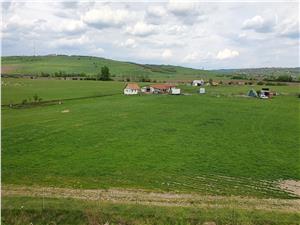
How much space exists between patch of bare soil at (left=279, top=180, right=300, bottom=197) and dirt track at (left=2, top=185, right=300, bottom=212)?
5.37 ft

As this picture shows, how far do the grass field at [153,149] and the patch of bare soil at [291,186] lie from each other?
0.62 meters

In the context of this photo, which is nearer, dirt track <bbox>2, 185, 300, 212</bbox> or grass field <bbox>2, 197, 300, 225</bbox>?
grass field <bbox>2, 197, 300, 225</bbox>

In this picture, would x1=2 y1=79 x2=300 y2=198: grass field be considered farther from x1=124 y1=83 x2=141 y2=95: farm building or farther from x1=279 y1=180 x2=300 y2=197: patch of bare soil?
x1=124 y1=83 x2=141 y2=95: farm building

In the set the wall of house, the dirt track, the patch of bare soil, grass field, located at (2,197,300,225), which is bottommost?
the patch of bare soil

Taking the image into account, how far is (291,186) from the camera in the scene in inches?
860

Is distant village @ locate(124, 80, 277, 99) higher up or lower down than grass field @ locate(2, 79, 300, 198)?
higher up

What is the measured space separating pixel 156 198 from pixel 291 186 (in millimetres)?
9008

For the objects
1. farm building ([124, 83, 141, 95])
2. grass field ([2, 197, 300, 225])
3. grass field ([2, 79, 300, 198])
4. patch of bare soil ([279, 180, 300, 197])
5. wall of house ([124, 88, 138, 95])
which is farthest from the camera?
farm building ([124, 83, 141, 95])

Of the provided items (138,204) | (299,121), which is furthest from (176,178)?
(299,121)

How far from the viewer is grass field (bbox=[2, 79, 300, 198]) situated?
73.3 ft

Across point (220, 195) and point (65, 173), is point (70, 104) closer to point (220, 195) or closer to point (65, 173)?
point (65, 173)

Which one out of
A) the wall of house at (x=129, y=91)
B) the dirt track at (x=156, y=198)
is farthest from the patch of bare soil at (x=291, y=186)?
the wall of house at (x=129, y=91)

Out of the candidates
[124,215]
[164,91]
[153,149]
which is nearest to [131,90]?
[164,91]

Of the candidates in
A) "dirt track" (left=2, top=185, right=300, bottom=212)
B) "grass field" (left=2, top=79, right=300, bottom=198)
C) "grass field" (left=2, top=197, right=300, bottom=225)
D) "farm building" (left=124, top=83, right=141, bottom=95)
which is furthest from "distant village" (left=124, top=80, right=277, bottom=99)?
"grass field" (left=2, top=197, right=300, bottom=225)
